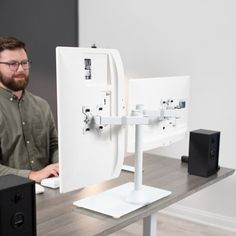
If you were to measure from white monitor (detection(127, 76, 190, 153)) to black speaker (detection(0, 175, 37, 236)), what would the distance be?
1.85ft

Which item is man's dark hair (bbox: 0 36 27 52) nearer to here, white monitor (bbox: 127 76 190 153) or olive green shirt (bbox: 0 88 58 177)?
olive green shirt (bbox: 0 88 58 177)

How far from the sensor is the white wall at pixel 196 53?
118 inches

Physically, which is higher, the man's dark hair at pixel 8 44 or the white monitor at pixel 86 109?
the man's dark hair at pixel 8 44

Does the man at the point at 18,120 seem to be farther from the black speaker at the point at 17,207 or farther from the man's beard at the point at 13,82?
the black speaker at the point at 17,207

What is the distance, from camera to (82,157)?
137cm

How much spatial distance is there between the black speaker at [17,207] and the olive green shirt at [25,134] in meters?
0.89

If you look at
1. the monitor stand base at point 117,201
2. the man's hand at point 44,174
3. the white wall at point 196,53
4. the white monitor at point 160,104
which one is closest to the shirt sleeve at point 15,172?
the man's hand at point 44,174

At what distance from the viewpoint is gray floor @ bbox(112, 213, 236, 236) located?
3021 mm

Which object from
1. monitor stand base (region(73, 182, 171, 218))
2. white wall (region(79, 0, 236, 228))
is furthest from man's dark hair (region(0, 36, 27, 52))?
white wall (region(79, 0, 236, 228))

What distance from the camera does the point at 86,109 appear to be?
4.40 ft

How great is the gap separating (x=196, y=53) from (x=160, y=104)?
58.4 inches

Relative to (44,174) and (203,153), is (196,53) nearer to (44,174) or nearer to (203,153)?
(203,153)

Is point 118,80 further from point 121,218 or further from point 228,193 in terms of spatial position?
point 228,193

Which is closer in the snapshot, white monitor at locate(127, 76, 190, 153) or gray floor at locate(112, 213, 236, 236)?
white monitor at locate(127, 76, 190, 153)
